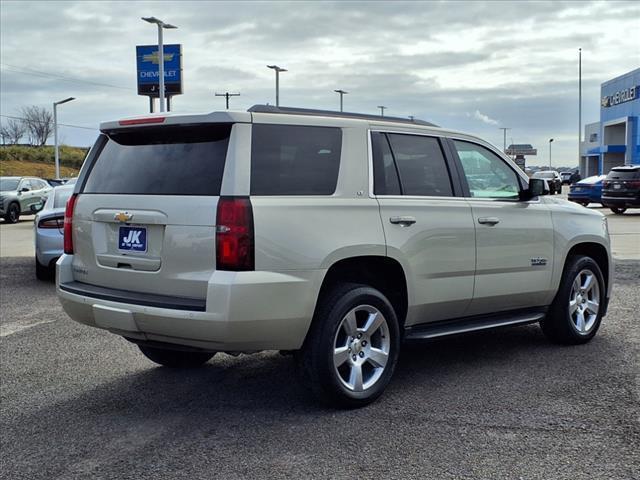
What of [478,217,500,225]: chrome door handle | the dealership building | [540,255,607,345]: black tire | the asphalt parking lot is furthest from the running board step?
the dealership building

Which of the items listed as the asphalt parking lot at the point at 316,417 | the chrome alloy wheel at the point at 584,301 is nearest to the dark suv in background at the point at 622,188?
the asphalt parking lot at the point at 316,417

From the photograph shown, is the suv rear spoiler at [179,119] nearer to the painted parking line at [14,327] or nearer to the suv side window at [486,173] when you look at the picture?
the suv side window at [486,173]

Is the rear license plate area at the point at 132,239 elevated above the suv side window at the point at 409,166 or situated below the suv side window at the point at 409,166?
below

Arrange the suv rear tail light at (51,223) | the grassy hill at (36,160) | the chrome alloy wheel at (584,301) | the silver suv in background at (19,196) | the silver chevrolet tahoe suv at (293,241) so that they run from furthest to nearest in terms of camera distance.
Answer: the grassy hill at (36,160) → the silver suv in background at (19,196) → the suv rear tail light at (51,223) → the chrome alloy wheel at (584,301) → the silver chevrolet tahoe suv at (293,241)

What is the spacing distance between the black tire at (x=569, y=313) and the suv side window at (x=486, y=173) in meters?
0.92

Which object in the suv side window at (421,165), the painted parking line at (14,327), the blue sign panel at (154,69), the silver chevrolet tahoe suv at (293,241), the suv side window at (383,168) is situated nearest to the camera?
the silver chevrolet tahoe suv at (293,241)

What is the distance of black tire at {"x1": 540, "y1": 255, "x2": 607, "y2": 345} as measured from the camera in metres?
6.59

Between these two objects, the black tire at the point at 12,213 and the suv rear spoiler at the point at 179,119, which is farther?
the black tire at the point at 12,213

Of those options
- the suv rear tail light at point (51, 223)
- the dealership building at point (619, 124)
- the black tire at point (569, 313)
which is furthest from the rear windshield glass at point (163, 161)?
the dealership building at point (619, 124)

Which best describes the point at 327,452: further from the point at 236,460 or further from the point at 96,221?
the point at 96,221

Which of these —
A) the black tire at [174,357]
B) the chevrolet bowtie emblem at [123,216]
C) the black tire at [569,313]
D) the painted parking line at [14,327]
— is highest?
the chevrolet bowtie emblem at [123,216]

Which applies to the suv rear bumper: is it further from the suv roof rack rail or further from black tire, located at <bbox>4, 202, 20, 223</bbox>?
black tire, located at <bbox>4, 202, 20, 223</bbox>

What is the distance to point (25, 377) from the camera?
5.88m

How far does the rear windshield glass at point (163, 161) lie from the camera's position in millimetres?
4645
